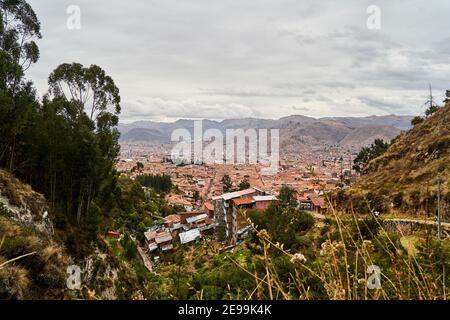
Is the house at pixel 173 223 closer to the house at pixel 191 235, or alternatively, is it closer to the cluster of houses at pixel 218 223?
the cluster of houses at pixel 218 223

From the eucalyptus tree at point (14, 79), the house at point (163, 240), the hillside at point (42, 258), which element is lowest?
the house at point (163, 240)

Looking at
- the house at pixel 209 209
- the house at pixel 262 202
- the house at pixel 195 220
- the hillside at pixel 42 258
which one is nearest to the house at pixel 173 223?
the house at pixel 195 220

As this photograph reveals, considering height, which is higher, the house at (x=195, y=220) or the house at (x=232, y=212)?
the house at (x=232, y=212)

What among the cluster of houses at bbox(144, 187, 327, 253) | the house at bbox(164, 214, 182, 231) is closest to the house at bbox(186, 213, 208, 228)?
the cluster of houses at bbox(144, 187, 327, 253)

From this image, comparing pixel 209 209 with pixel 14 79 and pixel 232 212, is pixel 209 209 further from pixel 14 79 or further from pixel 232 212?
pixel 14 79

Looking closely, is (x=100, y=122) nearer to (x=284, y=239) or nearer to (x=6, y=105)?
(x=6, y=105)

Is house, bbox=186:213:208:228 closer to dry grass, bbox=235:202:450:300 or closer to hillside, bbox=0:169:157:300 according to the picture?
hillside, bbox=0:169:157:300

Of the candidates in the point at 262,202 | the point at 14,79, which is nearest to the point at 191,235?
the point at 262,202
